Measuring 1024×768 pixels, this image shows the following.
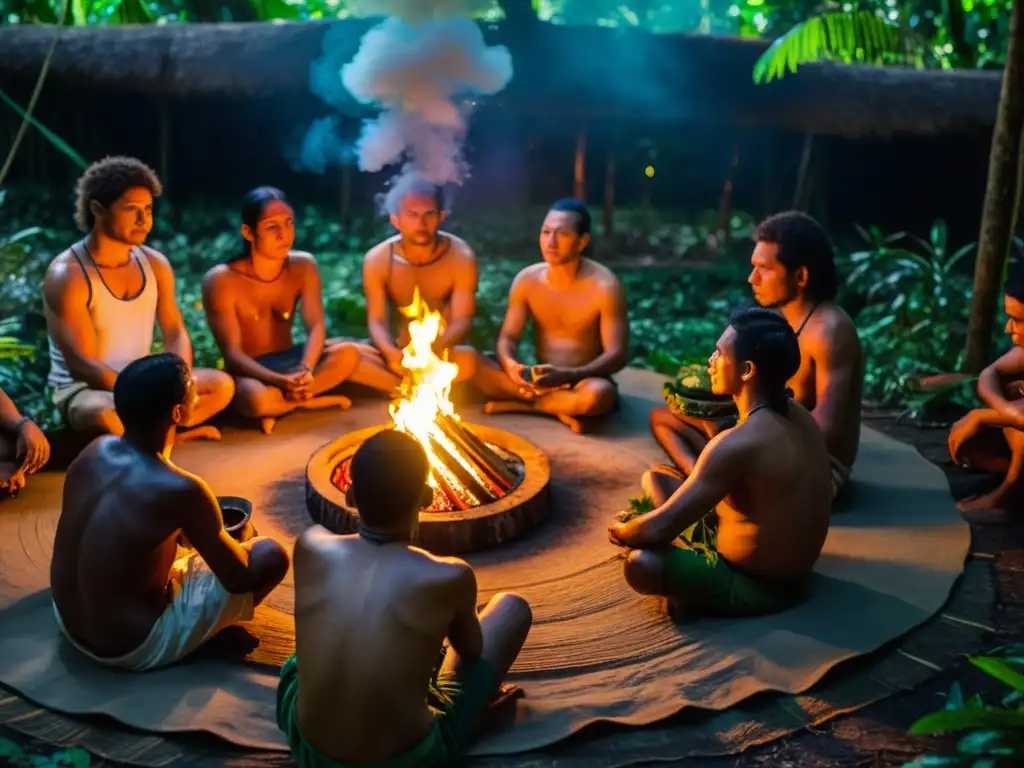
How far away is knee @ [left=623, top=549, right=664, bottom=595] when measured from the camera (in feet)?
13.6

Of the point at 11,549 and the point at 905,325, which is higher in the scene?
the point at 905,325

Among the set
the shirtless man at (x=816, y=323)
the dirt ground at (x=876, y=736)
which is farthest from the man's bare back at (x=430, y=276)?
the dirt ground at (x=876, y=736)

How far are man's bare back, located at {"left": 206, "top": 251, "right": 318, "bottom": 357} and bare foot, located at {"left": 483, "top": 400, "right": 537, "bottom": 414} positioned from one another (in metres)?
1.48

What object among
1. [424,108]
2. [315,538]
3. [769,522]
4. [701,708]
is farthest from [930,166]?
[315,538]

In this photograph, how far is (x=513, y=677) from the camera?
394 cm

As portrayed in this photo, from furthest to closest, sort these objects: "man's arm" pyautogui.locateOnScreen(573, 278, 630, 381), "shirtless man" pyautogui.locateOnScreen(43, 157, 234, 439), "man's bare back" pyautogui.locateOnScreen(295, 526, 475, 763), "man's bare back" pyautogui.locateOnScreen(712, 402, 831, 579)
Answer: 1. "man's arm" pyautogui.locateOnScreen(573, 278, 630, 381)
2. "shirtless man" pyautogui.locateOnScreen(43, 157, 234, 439)
3. "man's bare back" pyautogui.locateOnScreen(712, 402, 831, 579)
4. "man's bare back" pyautogui.locateOnScreen(295, 526, 475, 763)

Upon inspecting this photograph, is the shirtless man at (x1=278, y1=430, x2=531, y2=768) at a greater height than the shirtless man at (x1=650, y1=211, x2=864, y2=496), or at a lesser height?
lesser

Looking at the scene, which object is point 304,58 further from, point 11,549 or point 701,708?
point 701,708

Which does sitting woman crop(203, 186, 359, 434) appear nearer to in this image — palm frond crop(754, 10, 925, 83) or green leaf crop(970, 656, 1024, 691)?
palm frond crop(754, 10, 925, 83)

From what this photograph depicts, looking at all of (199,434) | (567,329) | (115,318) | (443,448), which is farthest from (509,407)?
(115,318)

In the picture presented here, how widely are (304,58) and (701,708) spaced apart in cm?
868

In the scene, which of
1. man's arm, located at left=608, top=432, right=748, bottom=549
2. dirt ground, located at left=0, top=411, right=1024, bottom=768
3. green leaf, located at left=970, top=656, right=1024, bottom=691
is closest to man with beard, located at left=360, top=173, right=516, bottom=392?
man's arm, located at left=608, top=432, right=748, bottom=549

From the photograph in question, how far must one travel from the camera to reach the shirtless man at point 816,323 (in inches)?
201

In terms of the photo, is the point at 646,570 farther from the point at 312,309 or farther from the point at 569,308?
the point at 312,309
